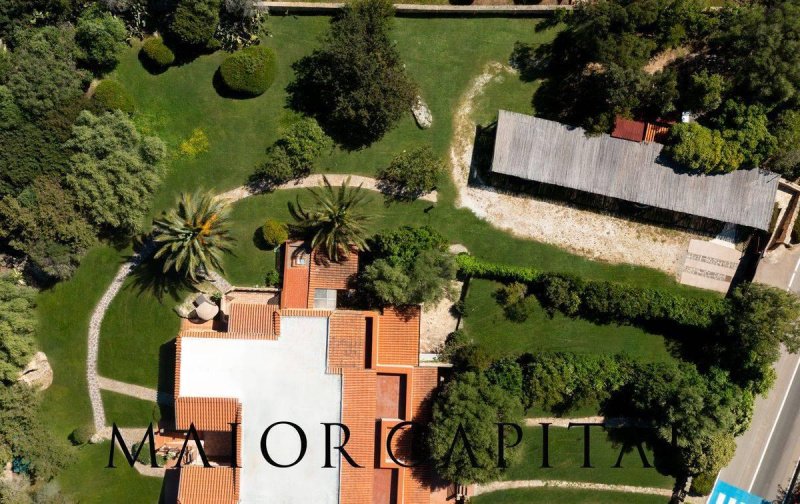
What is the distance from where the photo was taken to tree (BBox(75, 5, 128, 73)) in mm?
33406

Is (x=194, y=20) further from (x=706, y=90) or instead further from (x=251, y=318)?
(x=706, y=90)

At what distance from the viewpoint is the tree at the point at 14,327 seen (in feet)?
107

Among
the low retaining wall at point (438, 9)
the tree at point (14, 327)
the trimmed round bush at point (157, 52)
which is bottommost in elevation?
the tree at point (14, 327)

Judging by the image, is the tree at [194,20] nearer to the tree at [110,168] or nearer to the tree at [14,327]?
the tree at [110,168]

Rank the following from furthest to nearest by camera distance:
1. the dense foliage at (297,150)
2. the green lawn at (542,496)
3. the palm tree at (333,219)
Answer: the green lawn at (542,496)
the dense foliage at (297,150)
the palm tree at (333,219)

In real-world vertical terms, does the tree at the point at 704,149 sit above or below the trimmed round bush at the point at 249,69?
below

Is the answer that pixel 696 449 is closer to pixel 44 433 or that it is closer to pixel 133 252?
pixel 133 252

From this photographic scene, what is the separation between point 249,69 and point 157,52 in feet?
19.9

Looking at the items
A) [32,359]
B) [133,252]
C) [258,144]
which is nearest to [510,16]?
[258,144]

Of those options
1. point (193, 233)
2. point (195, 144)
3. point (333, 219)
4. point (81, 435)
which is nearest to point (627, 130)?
point (333, 219)

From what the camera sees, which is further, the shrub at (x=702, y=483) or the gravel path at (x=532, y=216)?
the gravel path at (x=532, y=216)

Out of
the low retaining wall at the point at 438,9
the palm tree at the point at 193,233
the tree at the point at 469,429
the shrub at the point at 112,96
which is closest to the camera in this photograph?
the tree at the point at 469,429

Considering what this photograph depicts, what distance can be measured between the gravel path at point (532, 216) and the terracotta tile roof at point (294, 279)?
439 inches

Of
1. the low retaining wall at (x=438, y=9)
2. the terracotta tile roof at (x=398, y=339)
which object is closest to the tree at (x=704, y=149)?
the low retaining wall at (x=438, y=9)
